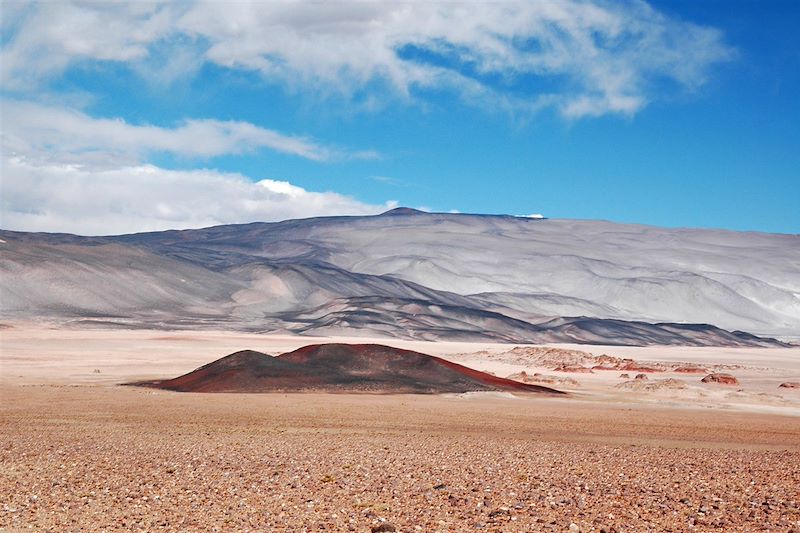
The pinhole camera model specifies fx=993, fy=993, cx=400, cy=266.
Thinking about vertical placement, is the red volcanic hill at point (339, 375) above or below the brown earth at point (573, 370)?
below

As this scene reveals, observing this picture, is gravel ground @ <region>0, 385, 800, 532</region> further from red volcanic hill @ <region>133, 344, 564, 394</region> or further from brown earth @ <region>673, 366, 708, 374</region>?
brown earth @ <region>673, 366, 708, 374</region>

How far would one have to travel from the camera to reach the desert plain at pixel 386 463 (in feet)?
39.5

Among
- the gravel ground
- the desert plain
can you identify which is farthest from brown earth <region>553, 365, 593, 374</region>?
the gravel ground

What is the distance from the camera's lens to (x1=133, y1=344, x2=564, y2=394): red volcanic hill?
3678 cm

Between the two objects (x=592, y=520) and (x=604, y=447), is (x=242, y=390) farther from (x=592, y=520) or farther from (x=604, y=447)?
(x=592, y=520)

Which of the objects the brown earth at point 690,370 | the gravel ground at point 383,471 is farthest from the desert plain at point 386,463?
the brown earth at point 690,370

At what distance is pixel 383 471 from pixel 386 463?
95 centimetres

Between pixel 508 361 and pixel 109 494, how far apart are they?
190 feet

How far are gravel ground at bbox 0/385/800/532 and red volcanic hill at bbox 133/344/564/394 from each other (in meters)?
9.21

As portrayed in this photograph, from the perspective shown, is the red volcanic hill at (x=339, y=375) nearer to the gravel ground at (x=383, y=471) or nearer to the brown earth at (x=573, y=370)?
the gravel ground at (x=383, y=471)

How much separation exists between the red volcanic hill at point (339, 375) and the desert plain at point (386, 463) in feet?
7.05

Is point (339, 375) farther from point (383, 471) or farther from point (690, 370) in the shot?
point (690, 370)

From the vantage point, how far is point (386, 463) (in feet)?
54.3

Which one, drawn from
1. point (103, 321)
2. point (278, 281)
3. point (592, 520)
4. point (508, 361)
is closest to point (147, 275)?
point (278, 281)
